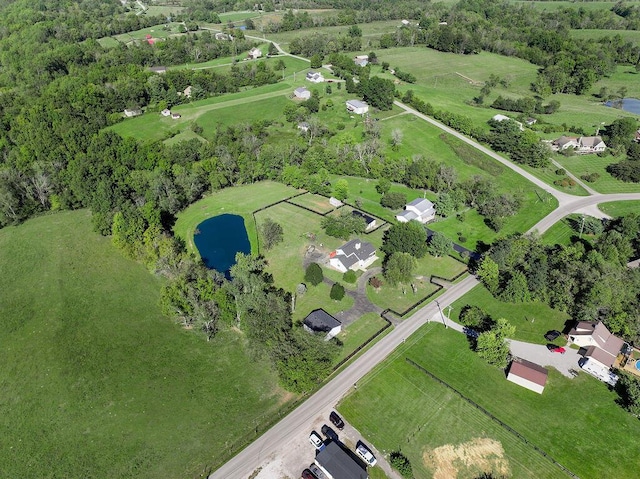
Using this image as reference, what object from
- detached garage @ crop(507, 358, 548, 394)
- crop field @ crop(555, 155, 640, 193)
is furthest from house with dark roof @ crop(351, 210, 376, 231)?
crop field @ crop(555, 155, 640, 193)

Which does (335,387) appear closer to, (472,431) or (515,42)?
(472,431)

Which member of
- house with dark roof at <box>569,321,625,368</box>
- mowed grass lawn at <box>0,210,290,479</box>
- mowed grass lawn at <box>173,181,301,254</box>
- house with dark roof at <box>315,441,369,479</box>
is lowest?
mowed grass lawn at <box>173,181,301,254</box>

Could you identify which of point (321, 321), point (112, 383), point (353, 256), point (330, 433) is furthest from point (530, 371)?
point (112, 383)

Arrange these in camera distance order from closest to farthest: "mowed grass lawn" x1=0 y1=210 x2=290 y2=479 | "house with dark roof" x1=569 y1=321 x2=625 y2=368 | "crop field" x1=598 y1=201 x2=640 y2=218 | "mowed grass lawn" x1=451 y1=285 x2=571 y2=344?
"mowed grass lawn" x1=0 y1=210 x2=290 y2=479, "house with dark roof" x1=569 y1=321 x2=625 y2=368, "mowed grass lawn" x1=451 y1=285 x2=571 y2=344, "crop field" x1=598 y1=201 x2=640 y2=218

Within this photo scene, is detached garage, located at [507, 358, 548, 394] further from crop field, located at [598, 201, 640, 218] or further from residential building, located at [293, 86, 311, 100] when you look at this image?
residential building, located at [293, 86, 311, 100]

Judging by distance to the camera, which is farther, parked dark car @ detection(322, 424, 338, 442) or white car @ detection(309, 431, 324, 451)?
parked dark car @ detection(322, 424, 338, 442)

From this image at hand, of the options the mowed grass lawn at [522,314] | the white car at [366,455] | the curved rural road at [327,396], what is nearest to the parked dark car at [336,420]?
the curved rural road at [327,396]

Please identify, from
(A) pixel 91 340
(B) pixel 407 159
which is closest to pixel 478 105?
(B) pixel 407 159

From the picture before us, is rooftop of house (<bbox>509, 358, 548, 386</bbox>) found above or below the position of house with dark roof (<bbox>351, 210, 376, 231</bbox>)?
above
